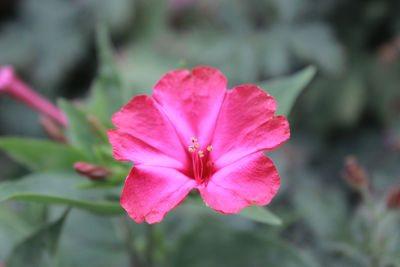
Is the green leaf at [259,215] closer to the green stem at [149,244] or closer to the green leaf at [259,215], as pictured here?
the green leaf at [259,215]

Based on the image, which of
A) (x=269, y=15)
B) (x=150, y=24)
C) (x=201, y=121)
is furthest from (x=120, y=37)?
(x=201, y=121)

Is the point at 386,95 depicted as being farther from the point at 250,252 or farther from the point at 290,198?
the point at 250,252

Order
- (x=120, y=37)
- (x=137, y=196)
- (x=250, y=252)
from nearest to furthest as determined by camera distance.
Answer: (x=137, y=196) → (x=250, y=252) → (x=120, y=37)

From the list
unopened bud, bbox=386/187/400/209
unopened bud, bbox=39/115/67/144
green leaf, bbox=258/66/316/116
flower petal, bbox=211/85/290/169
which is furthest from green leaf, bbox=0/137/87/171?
unopened bud, bbox=386/187/400/209

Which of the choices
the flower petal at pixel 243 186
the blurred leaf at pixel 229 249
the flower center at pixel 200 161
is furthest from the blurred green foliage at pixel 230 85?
the flower center at pixel 200 161

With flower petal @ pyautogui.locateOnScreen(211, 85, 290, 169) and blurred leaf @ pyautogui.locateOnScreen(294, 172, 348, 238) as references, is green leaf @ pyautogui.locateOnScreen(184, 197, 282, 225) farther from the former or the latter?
blurred leaf @ pyautogui.locateOnScreen(294, 172, 348, 238)

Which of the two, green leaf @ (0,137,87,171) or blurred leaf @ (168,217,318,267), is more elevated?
green leaf @ (0,137,87,171)

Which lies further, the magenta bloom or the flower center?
the flower center
